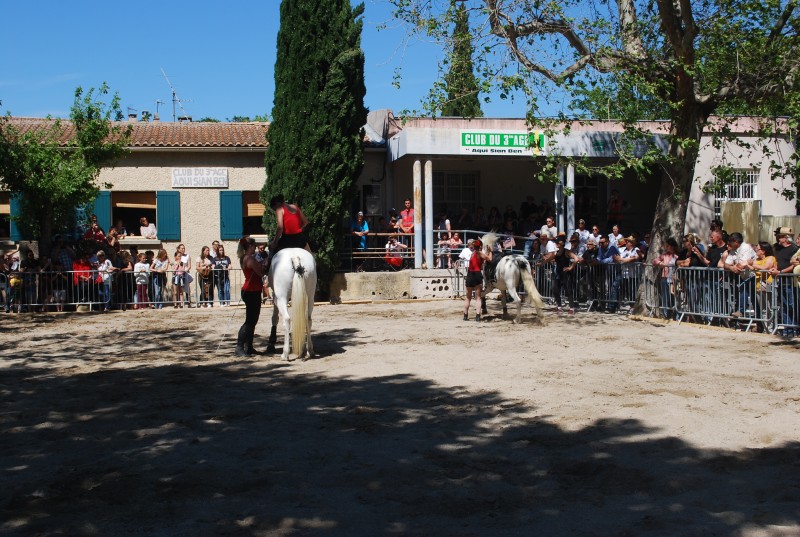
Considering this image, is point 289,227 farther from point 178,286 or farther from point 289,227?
point 178,286

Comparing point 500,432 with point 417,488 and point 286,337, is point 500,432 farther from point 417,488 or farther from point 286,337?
point 286,337

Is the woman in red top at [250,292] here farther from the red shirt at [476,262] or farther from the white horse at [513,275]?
the white horse at [513,275]

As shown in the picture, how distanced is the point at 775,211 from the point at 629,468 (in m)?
19.8

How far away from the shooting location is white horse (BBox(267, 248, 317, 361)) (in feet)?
36.5

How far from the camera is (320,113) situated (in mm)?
21172

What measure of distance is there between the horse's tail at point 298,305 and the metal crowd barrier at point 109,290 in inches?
373

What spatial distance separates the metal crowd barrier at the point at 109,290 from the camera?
1917 cm

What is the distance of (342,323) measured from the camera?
16.3 metres

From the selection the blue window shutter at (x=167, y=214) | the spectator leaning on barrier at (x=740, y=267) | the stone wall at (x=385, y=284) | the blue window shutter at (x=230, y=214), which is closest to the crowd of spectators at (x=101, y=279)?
the blue window shutter at (x=167, y=214)

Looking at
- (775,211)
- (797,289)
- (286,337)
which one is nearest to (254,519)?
(286,337)

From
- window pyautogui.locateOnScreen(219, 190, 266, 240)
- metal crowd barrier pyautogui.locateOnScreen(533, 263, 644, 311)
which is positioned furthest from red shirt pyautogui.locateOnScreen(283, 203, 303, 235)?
window pyautogui.locateOnScreen(219, 190, 266, 240)

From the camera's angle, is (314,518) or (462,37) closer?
(314,518)

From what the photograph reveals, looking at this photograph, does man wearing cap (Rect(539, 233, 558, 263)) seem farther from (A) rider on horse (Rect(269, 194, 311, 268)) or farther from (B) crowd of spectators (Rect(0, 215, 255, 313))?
(A) rider on horse (Rect(269, 194, 311, 268))

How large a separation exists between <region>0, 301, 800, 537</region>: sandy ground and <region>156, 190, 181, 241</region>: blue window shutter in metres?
10.6
